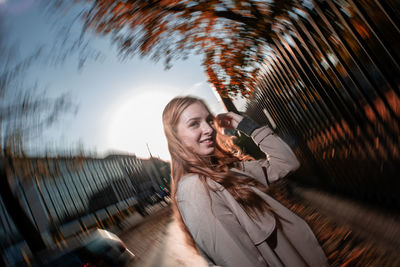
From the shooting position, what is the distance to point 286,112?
3.59 metres

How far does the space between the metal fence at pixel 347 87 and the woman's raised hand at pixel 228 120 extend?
1311mm

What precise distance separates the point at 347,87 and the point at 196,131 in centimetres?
188

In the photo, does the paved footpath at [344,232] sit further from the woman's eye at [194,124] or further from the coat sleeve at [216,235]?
the woman's eye at [194,124]

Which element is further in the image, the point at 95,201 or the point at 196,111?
the point at 95,201

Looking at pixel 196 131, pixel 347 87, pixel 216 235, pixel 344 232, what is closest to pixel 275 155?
pixel 196 131

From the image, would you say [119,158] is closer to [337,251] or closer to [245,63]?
[245,63]

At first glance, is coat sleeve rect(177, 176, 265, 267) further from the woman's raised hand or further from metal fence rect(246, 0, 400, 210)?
metal fence rect(246, 0, 400, 210)

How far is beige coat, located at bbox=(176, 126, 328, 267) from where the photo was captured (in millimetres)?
980

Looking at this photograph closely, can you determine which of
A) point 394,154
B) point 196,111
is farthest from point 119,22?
point 394,154

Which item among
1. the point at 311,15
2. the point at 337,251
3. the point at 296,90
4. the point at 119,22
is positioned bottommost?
the point at 337,251

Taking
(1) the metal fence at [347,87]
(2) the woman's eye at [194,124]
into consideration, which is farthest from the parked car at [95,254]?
(1) the metal fence at [347,87]

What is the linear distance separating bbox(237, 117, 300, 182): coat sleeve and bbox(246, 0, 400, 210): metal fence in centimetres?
115

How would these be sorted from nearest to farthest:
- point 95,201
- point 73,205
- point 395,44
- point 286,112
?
1. point 395,44
2. point 286,112
3. point 73,205
4. point 95,201

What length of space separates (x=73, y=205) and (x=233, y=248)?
452 inches
